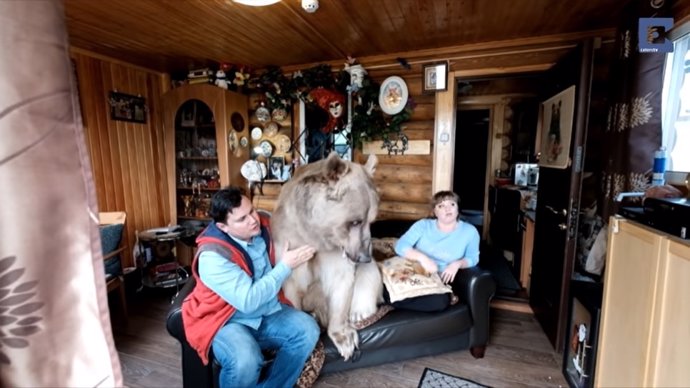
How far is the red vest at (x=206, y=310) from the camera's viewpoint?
149 centimetres

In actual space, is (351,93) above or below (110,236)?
above

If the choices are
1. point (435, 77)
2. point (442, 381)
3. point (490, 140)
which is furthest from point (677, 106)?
point (490, 140)

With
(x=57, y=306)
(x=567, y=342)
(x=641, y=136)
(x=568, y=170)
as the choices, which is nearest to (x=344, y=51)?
(x=568, y=170)

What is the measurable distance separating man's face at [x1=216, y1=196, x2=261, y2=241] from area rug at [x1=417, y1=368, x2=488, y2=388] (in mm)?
1403

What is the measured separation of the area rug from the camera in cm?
194

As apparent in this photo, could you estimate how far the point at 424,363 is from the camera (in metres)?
2.17

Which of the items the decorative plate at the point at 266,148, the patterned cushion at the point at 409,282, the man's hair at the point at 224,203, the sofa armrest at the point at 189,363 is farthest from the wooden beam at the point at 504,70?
the sofa armrest at the point at 189,363

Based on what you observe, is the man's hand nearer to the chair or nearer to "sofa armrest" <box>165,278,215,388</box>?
"sofa armrest" <box>165,278,215,388</box>

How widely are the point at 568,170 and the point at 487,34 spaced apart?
1353mm

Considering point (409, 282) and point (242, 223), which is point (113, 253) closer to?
point (242, 223)

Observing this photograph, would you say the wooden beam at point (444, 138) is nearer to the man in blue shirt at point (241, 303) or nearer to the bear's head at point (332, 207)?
the bear's head at point (332, 207)

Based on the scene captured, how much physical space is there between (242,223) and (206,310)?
0.44m

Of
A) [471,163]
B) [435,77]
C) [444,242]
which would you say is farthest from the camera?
[471,163]

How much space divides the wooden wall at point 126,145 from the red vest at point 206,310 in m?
2.44
